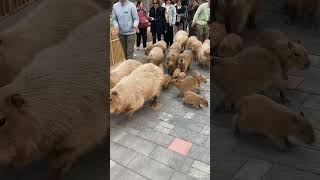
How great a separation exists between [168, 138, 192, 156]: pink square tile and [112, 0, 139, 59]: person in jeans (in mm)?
2234

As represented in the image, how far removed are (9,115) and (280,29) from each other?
1.23 m

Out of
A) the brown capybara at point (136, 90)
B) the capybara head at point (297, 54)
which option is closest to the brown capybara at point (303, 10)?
the capybara head at point (297, 54)

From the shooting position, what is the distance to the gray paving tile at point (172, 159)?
253 centimetres

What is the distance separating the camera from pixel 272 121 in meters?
1.73

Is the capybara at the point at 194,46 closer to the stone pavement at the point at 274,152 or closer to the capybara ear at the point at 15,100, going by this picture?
the stone pavement at the point at 274,152

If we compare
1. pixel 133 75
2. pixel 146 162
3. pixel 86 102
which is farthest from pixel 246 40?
pixel 133 75

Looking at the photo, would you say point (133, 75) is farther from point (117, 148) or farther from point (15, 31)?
point (15, 31)

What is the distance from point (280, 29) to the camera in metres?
1.56

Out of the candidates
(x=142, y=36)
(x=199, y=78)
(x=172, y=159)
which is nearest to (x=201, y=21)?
(x=142, y=36)

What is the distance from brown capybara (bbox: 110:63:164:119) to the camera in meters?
3.38

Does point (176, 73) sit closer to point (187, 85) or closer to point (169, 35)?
point (187, 85)

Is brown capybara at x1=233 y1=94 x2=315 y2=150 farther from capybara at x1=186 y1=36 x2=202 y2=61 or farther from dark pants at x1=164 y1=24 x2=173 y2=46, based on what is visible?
dark pants at x1=164 y1=24 x2=173 y2=46

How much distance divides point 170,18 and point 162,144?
12.4 ft

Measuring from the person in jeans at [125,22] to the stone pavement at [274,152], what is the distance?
3071mm
